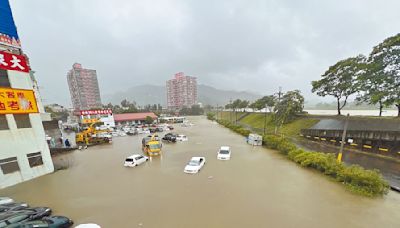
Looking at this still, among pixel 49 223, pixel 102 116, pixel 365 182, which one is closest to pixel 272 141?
pixel 365 182

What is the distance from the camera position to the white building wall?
472 inches

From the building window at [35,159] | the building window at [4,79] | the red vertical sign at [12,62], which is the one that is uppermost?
the red vertical sign at [12,62]

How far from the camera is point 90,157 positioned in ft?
65.9

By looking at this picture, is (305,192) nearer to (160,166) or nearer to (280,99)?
(160,166)

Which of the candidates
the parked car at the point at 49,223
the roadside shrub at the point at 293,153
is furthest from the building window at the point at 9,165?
the roadside shrub at the point at 293,153

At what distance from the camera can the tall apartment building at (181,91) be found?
5782 inches

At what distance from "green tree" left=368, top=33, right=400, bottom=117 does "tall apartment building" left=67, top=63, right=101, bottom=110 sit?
125m

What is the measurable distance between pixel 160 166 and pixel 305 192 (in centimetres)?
1275

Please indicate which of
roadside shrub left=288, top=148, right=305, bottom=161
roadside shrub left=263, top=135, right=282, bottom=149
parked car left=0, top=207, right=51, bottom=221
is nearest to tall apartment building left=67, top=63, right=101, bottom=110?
roadside shrub left=263, top=135, right=282, bottom=149

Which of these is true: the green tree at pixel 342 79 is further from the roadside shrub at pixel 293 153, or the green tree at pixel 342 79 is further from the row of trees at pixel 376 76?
the roadside shrub at pixel 293 153

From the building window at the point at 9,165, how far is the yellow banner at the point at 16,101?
12.3 ft

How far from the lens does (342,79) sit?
27172 mm

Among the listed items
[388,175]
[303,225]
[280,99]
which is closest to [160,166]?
[303,225]

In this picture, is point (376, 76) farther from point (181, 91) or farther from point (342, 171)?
point (181, 91)
